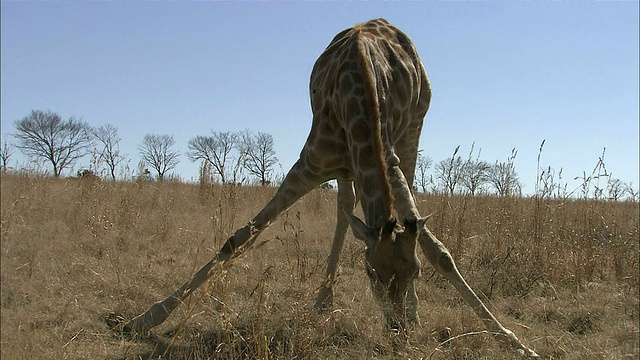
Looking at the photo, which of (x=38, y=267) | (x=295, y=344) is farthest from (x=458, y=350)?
(x=38, y=267)

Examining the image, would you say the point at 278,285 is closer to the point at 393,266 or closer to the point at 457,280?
the point at 457,280

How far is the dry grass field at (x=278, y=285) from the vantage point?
3322 millimetres

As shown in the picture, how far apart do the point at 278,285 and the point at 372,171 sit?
178 cm

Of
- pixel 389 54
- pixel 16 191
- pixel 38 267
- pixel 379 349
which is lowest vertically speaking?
pixel 379 349

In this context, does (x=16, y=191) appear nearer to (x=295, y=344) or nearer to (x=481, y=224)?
(x=295, y=344)

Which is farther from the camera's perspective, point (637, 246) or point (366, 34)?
point (637, 246)

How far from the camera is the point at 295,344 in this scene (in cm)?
330

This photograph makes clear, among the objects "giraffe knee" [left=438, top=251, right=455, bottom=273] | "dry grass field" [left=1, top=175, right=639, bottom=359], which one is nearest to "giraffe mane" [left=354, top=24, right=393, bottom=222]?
"dry grass field" [left=1, top=175, right=639, bottom=359]

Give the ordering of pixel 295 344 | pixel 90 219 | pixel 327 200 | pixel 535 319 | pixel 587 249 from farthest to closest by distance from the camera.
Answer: pixel 327 200
pixel 90 219
pixel 587 249
pixel 535 319
pixel 295 344

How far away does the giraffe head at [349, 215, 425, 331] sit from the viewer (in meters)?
2.95

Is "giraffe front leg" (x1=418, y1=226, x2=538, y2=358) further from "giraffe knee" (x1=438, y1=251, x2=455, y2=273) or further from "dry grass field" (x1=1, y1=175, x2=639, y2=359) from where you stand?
"dry grass field" (x1=1, y1=175, x2=639, y2=359)

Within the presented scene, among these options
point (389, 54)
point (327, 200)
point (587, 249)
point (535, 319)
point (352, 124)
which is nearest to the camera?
point (352, 124)

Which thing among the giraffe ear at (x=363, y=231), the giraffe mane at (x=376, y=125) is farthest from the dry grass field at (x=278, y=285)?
the giraffe mane at (x=376, y=125)

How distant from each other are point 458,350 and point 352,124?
169cm
